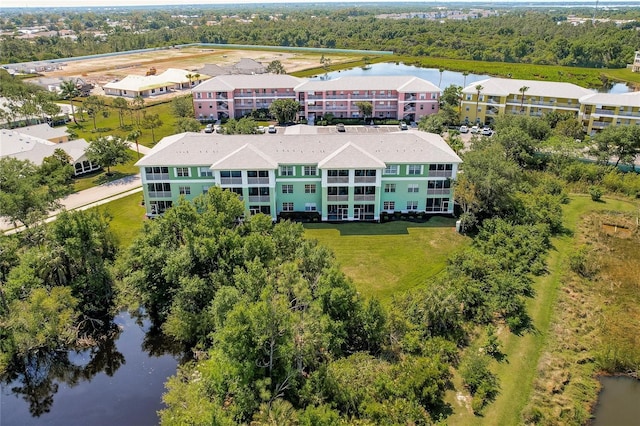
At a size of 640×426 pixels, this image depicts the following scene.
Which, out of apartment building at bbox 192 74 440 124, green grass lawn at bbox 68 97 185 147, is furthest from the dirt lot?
apartment building at bbox 192 74 440 124

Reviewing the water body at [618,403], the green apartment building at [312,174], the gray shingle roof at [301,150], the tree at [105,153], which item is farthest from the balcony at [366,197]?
the tree at [105,153]

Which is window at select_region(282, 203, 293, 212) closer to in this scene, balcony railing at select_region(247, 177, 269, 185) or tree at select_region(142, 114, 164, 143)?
balcony railing at select_region(247, 177, 269, 185)

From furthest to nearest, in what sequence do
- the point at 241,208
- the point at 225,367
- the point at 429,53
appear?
1. the point at 429,53
2. the point at 241,208
3. the point at 225,367

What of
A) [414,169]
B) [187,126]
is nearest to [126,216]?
[187,126]

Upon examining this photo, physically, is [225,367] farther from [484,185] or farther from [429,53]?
→ [429,53]

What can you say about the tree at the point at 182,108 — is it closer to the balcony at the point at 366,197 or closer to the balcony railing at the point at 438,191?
the balcony at the point at 366,197

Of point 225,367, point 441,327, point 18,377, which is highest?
point 225,367

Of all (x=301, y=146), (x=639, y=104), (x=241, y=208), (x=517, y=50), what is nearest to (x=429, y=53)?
(x=517, y=50)

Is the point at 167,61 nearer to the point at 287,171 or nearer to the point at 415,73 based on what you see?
the point at 415,73
